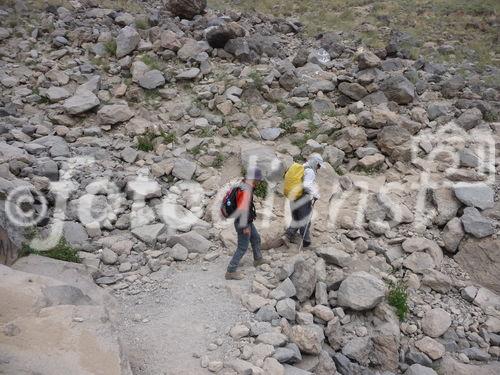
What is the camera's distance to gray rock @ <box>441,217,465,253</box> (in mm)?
8008

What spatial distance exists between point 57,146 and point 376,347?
8.19m

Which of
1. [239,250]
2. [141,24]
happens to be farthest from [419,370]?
[141,24]

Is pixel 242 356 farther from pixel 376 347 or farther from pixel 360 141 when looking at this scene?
pixel 360 141

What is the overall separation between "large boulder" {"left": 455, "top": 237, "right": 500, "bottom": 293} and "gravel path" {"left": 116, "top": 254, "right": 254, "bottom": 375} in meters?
4.13

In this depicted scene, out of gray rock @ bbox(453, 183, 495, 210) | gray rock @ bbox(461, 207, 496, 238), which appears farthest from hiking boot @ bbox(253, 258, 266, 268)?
gray rock @ bbox(453, 183, 495, 210)

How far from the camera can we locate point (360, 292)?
6.66m

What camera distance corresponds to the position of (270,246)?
7.88 meters

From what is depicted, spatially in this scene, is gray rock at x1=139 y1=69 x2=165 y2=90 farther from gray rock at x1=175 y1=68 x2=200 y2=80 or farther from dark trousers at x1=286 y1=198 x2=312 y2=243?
dark trousers at x1=286 y1=198 x2=312 y2=243

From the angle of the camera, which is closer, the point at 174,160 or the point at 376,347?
the point at 376,347

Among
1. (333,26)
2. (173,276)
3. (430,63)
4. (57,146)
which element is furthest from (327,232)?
(333,26)

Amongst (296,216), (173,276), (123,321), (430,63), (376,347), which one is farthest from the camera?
(430,63)

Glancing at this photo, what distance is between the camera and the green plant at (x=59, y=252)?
6602mm

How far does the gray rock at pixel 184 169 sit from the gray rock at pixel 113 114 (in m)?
2.60

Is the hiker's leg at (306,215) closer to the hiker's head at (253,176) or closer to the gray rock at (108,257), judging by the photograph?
the hiker's head at (253,176)
